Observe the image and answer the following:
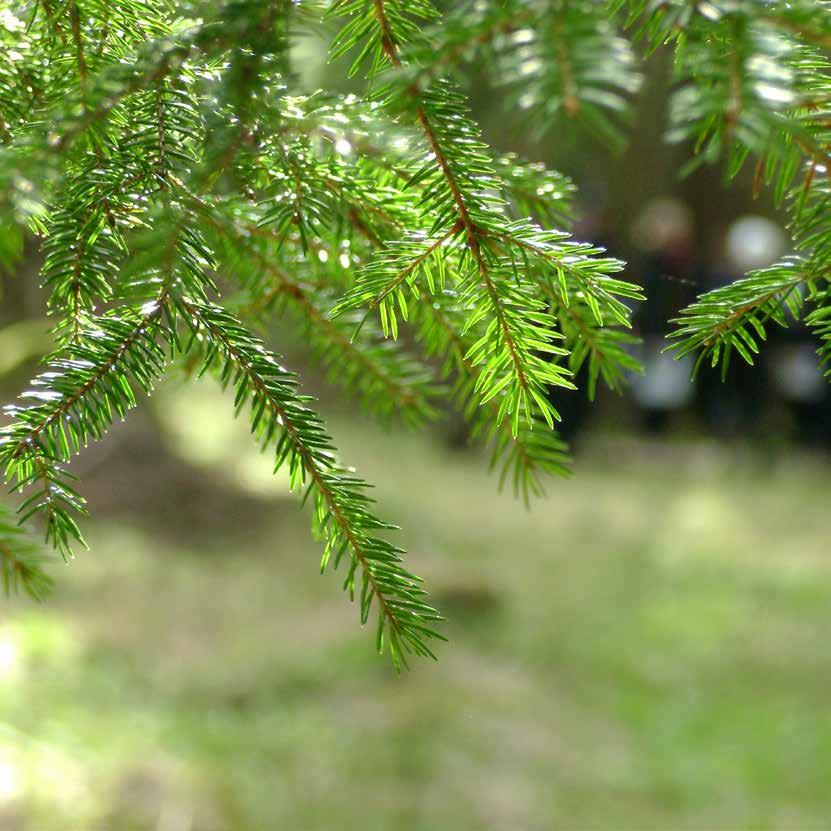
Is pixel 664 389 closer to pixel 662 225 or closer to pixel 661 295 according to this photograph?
pixel 661 295

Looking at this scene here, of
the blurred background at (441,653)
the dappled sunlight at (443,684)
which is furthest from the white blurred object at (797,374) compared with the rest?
the dappled sunlight at (443,684)

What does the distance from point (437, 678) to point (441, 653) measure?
94 mm

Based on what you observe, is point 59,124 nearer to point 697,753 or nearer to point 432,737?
point 432,737

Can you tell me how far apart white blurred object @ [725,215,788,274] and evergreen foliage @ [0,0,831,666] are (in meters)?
4.37

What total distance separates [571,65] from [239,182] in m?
0.14

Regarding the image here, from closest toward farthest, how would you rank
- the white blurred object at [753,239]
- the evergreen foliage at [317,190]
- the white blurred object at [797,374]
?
the evergreen foliage at [317,190]
the white blurred object at [797,374]
the white blurred object at [753,239]

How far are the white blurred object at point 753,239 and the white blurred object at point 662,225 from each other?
0.75 feet

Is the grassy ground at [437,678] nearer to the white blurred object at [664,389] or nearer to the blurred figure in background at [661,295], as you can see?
the blurred figure in background at [661,295]

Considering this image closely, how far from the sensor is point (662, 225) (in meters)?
4.49

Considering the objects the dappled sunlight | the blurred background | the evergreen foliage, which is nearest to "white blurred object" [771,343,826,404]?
the blurred background

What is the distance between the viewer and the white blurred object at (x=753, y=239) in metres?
4.51

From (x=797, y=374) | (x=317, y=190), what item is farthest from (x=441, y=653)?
(x=797, y=374)

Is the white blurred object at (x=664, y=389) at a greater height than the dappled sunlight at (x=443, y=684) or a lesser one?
lesser

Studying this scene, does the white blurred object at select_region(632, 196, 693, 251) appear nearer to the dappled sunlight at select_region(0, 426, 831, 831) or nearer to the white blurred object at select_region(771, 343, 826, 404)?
the white blurred object at select_region(771, 343, 826, 404)
